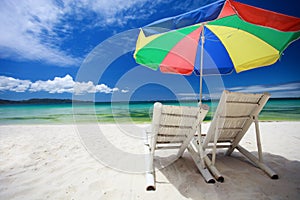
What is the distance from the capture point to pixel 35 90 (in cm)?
2961

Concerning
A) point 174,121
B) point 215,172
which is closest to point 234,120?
point 215,172

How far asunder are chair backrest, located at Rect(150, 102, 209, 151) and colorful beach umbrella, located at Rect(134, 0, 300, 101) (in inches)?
32.9

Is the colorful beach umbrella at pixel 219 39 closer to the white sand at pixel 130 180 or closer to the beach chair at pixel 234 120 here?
the beach chair at pixel 234 120

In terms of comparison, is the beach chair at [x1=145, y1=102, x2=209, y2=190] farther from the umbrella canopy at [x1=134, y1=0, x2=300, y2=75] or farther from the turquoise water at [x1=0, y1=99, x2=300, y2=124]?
the turquoise water at [x1=0, y1=99, x2=300, y2=124]

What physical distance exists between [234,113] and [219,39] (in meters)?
1.54

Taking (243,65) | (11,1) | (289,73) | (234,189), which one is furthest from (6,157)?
(289,73)

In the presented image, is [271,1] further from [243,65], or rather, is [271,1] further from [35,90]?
[35,90]

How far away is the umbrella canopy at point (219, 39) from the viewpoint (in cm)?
150

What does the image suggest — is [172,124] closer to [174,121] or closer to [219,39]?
[174,121]

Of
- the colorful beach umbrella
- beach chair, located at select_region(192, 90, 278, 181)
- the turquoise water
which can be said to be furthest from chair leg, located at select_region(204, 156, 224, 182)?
the turquoise water

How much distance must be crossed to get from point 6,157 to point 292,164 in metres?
4.32

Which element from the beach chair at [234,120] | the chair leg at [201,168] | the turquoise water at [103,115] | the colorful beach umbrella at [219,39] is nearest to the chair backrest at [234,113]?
the beach chair at [234,120]

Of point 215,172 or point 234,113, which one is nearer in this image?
point 215,172

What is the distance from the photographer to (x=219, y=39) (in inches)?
109
